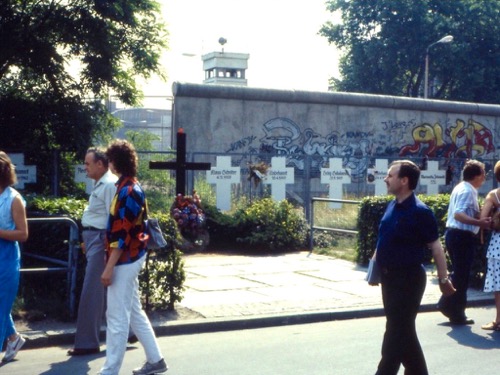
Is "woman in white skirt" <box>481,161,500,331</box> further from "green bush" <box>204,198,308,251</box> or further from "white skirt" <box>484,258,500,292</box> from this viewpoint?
"green bush" <box>204,198,308,251</box>

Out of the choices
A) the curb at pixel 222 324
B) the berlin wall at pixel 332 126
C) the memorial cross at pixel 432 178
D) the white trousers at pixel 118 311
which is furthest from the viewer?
the berlin wall at pixel 332 126

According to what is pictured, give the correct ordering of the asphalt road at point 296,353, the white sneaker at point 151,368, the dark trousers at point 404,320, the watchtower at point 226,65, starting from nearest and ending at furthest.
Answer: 1. the dark trousers at point 404,320
2. the white sneaker at point 151,368
3. the asphalt road at point 296,353
4. the watchtower at point 226,65

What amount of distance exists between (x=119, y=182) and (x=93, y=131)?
479 inches

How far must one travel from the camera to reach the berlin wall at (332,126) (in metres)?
25.5

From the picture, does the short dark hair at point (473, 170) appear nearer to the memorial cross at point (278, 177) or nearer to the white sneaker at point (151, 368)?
the white sneaker at point (151, 368)

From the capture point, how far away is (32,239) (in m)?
10.2

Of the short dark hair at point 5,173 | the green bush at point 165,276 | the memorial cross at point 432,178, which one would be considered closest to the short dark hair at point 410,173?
the short dark hair at point 5,173

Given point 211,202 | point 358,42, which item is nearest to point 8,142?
point 211,202

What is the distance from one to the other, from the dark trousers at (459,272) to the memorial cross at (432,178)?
44.4 ft

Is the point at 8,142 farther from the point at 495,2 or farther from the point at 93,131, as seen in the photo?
the point at 495,2

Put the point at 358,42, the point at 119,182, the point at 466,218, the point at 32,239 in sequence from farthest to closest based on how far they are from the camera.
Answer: the point at 358,42
the point at 32,239
the point at 466,218
the point at 119,182

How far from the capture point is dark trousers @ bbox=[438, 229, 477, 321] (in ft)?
31.9

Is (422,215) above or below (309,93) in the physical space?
below

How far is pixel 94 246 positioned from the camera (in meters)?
7.95
